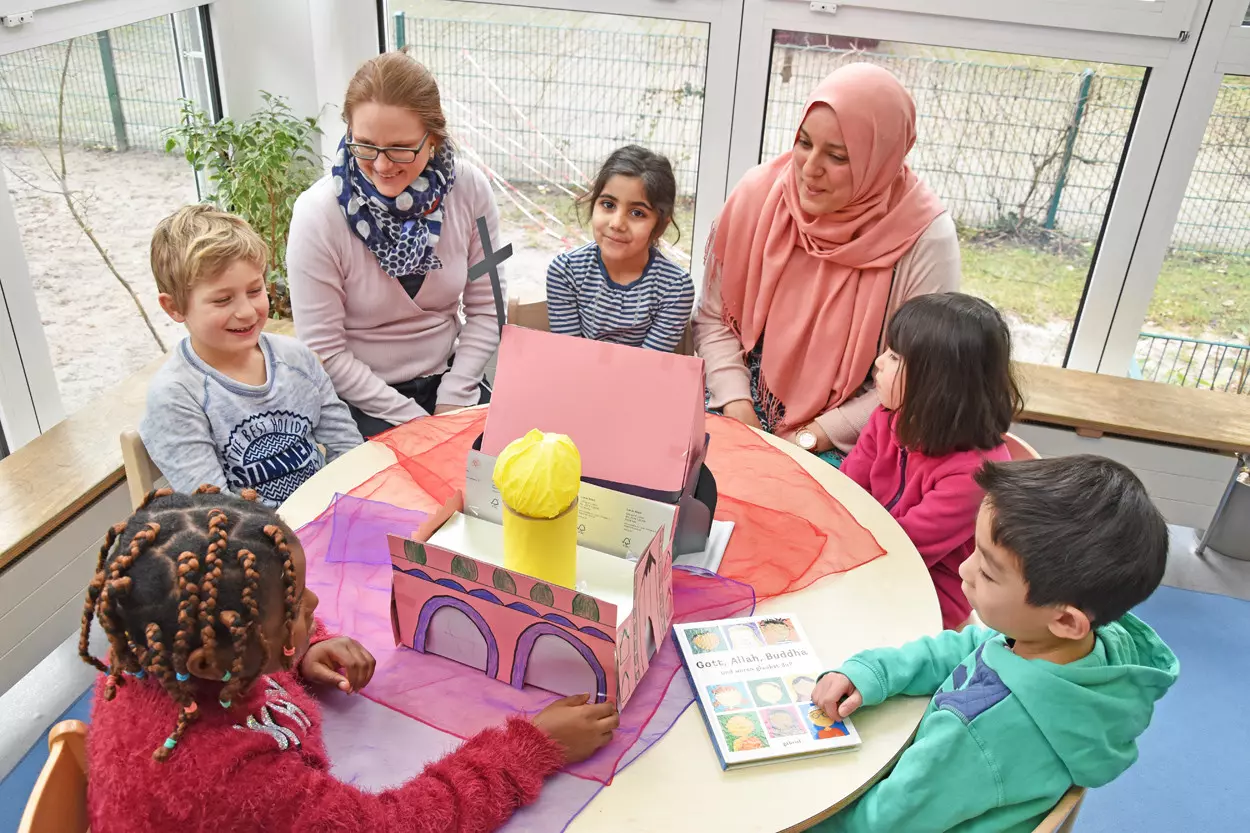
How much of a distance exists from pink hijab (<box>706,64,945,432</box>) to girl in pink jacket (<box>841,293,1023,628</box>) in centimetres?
41

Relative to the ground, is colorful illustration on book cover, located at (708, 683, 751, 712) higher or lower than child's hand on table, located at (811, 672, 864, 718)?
lower

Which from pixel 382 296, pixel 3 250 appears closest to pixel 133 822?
pixel 382 296

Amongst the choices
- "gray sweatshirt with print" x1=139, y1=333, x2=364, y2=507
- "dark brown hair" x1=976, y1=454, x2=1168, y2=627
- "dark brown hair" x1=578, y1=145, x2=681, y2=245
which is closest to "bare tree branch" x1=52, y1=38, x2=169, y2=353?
"gray sweatshirt with print" x1=139, y1=333, x2=364, y2=507

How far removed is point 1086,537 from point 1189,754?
138 centimetres

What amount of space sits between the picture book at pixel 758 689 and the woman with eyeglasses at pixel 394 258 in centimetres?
118

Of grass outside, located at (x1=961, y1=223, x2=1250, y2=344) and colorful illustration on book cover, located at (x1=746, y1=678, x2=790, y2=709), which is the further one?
grass outside, located at (x1=961, y1=223, x2=1250, y2=344)

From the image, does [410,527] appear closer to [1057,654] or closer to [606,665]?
[606,665]

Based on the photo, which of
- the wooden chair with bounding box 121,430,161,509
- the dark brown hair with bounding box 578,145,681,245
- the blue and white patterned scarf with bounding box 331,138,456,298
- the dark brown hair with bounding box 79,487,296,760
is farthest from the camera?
the dark brown hair with bounding box 578,145,681,245

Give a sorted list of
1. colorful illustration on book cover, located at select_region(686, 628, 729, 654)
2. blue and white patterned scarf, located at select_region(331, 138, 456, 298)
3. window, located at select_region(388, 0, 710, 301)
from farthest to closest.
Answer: window, located at select_region(388, 0, 710, 301) → blue and white patterned scarf, located at select_region(331, 138, 456, 298) → colorful illustration on book cover, located at select_region(686, 628, 729, 654)

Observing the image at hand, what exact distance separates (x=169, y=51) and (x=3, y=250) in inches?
38.5

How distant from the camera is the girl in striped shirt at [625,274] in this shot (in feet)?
7.15

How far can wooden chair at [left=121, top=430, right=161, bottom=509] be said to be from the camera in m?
1.67

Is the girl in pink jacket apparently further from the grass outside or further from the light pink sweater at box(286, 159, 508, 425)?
the grass outside

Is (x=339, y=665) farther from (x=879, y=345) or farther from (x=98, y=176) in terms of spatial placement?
(x=98, y=176)
